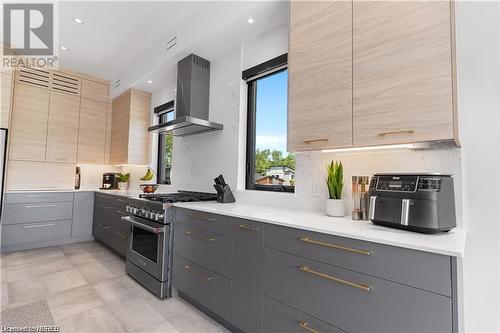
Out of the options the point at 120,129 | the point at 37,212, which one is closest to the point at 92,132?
the point at 120,129

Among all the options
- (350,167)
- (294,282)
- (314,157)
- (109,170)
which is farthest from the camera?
(109,170)

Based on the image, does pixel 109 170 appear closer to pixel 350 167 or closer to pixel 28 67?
pixel 28 67

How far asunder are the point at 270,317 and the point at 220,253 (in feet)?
1.86

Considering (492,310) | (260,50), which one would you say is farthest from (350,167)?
(260,50)

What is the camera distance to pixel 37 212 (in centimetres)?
378

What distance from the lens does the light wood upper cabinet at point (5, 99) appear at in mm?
3559

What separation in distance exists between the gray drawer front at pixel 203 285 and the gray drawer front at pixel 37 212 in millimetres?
2879

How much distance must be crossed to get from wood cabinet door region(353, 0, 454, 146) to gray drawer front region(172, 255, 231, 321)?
1.41 meters

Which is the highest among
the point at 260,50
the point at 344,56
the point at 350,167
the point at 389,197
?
the point at 260,50

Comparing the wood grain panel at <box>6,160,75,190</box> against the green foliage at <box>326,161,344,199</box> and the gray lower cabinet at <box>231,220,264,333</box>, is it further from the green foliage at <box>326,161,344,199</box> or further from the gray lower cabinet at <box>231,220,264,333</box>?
the green foliage at <box>326,161,344,199</box>

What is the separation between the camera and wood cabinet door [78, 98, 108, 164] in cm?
448

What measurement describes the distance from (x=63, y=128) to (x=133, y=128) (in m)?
1.21

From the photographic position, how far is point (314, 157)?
6.80 ft

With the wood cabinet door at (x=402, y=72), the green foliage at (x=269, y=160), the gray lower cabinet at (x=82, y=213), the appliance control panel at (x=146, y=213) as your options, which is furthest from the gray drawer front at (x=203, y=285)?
the gray lower cabinet at (x=82, y=213)
